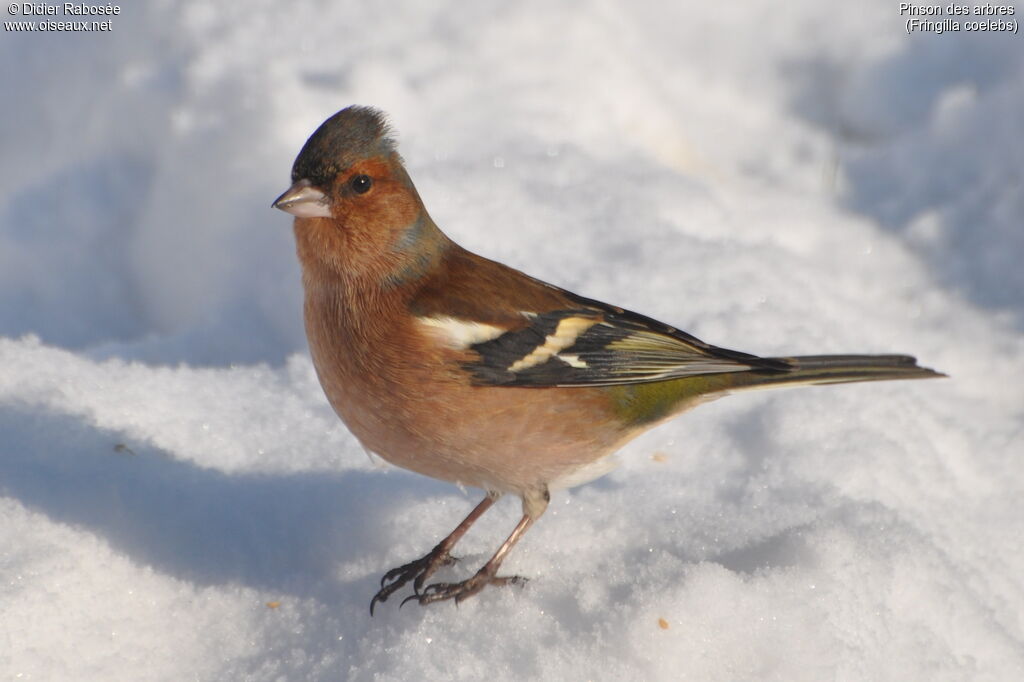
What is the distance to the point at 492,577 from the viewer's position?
9.47 ft

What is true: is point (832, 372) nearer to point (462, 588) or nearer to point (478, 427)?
point (478, 427)

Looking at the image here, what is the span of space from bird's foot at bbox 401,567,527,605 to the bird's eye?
1.08 m

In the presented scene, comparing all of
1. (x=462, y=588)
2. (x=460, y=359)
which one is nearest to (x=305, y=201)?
(x=460, y=359)

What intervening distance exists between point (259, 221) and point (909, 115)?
3549 millimetres

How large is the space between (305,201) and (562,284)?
1.74 metres

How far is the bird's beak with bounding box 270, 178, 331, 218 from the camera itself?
2.80 metres

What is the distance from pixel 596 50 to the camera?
18.3ft

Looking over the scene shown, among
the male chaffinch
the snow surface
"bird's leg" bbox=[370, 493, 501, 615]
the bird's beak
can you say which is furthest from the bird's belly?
the bird's beak

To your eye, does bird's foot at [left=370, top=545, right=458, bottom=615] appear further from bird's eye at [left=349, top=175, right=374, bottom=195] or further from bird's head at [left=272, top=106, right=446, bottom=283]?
bird's eye at [left=349, top=175, right=374, bottom=195]

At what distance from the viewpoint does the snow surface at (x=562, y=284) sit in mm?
2732

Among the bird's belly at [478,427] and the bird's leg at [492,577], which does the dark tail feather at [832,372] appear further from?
the bird's leg at [492,577]

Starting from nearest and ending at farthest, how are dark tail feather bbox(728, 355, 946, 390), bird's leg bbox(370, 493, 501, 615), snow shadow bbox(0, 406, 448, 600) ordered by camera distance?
bird's leg bbox(370, 493, 501, 615)
snow shadow bbox(0, 406, 448, 600)
dark tail feather bbox(728, 355, 946, 390)

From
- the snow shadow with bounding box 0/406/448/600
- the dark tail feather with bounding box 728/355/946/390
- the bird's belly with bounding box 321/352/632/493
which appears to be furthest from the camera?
the dark tail feather with bounding box 728/355/946/390

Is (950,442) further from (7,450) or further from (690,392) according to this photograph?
(7,450)
